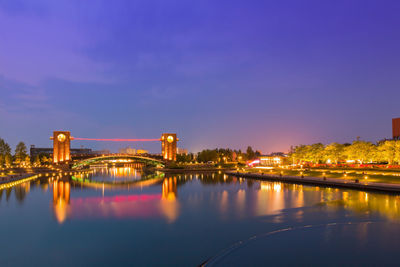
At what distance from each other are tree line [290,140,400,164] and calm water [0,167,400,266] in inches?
1260

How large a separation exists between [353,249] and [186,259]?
303 inches

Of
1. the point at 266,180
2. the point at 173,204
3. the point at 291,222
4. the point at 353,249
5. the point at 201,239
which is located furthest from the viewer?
the point at 266,180

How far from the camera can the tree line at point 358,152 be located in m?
55.9

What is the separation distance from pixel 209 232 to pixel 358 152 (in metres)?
59.9

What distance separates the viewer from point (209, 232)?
59.9 feet

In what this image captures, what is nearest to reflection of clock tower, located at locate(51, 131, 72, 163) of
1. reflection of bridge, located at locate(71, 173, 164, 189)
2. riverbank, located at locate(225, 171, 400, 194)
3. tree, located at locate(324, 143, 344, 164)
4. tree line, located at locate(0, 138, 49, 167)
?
tree line, located at locate(0, 138, 49, 167)

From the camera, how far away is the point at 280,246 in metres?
14.0

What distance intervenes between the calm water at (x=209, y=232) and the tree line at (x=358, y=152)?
32003mm

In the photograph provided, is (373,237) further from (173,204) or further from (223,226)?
(173,204)

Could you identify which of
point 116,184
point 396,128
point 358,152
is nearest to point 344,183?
point 358,152

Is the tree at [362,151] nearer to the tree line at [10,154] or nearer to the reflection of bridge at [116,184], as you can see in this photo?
the reflection of bridge at [116,184]

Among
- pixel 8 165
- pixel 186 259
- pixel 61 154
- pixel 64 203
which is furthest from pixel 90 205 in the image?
pixel 61 154

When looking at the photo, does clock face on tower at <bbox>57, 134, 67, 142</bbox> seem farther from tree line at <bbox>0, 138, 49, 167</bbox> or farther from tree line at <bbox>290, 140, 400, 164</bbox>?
tree line at <bbox>290, 140, 400, 164</bbox>

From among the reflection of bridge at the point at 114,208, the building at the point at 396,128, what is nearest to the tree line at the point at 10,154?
the reflection of bridge at the point at 114,208
